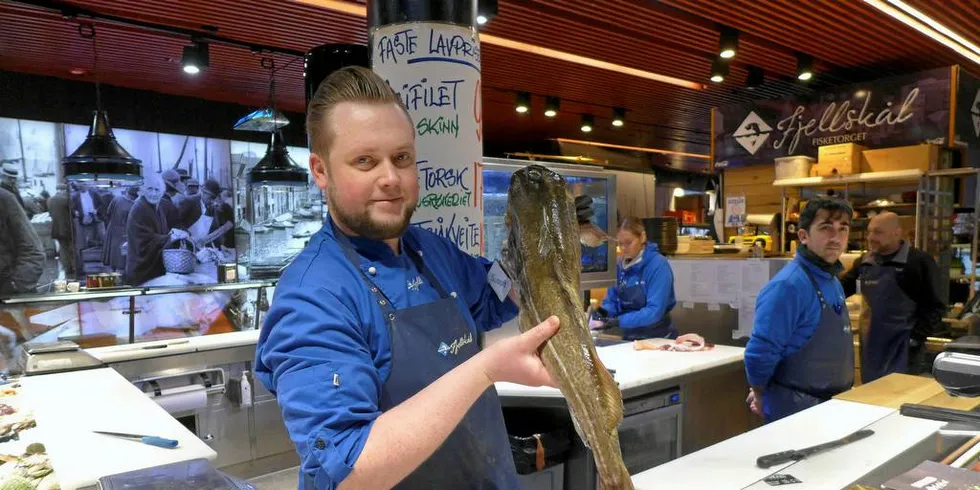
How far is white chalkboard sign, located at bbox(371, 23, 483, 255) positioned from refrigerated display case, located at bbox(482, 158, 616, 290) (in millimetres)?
1855

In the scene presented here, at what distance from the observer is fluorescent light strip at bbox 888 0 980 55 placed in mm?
5568

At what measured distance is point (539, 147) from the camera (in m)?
12.2

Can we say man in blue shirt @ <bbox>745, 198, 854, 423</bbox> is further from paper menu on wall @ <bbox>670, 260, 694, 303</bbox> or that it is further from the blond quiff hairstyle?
paper menu on wall @ <bbox>670, 260, 694, 303</bbox>

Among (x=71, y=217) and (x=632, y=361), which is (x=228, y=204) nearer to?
(x=71, y=217)

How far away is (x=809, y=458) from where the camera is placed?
1.83m

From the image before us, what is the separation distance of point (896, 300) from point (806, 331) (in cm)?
262

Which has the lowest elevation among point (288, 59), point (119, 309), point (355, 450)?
point (119, 309)

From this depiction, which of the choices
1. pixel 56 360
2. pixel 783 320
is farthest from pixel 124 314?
pixel 783 320

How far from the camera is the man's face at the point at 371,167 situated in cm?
114

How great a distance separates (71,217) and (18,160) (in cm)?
83

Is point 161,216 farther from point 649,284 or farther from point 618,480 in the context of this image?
point 618,480

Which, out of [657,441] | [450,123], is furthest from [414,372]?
[657,441]

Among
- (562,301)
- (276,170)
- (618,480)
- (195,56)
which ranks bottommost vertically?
(618,480)

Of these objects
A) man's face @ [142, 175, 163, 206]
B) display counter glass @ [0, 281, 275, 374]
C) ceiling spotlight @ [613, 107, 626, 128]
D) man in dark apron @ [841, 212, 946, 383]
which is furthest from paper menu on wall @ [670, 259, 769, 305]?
man's face @ [142, 175, 163, 206]
